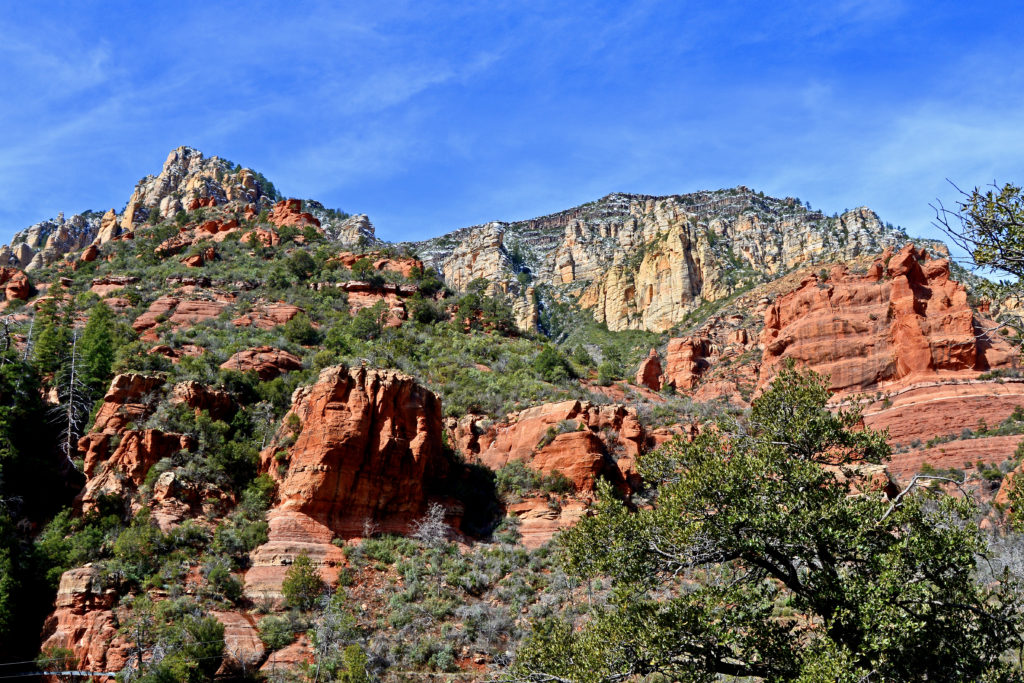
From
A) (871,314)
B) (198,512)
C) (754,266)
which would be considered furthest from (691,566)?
A: (754,266)

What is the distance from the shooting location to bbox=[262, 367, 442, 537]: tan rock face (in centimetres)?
2683

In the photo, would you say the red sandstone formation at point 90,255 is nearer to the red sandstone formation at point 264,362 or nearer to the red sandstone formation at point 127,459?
the red sandstone formation at point 264,362

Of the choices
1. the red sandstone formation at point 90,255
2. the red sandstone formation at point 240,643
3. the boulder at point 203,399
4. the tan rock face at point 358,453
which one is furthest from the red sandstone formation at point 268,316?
the red sandstone formation at point 240,643

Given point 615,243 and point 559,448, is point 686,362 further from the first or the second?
point 615,243

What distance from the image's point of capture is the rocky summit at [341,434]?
2134cm

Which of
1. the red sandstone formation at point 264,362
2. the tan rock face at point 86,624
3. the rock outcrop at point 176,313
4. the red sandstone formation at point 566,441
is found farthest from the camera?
the rock outcrop at point 176,313

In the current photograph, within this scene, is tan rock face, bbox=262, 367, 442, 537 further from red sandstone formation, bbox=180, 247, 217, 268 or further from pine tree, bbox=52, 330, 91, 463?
red sandstone formation, bbox=180, 247, 217, 268

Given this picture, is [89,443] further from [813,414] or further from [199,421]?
[813,414]

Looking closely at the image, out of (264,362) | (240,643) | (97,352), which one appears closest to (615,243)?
(264,362)

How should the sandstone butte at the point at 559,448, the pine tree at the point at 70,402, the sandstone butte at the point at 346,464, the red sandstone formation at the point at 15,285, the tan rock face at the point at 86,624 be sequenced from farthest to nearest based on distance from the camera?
1. the red sandstone formation at the point at 15,285
2. the sandstone butte at the point at 559,448
3. the pine tree at the point at 70,402
4. the sandstone butte at the point at 346,464
5. the tan rock face at the point at 86,624

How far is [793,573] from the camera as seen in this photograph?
35.6 feet

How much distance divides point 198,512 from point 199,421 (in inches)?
180

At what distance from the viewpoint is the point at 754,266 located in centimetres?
10275

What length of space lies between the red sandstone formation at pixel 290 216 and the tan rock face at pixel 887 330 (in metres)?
50.6
